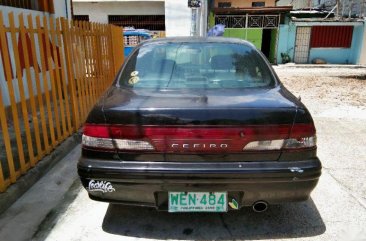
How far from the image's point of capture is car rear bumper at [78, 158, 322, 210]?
7.19ft

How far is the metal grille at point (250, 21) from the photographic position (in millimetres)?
18906

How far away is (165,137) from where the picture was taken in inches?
86.2

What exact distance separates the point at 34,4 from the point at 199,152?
580 cm

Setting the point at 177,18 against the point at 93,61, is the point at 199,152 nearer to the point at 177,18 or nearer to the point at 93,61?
the point at 93,61

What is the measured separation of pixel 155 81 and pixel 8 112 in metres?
3.56

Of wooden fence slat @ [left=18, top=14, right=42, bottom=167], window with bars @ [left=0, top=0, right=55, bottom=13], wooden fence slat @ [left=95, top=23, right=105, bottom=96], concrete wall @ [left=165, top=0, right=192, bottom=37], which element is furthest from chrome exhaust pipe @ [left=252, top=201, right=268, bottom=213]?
concrete wall @ [left=165, top=0, right=192, bottom=37]

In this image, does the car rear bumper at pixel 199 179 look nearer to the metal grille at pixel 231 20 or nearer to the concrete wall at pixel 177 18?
the concrete wall at pixel 177 18

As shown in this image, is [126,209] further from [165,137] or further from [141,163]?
[165,137]

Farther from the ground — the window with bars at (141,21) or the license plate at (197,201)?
the window with bars at (141,21)

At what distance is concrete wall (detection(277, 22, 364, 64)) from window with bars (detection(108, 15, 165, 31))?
7100 millimetres

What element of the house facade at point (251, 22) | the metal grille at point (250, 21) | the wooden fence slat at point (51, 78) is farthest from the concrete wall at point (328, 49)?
the wooden fence slat at point (51, 78)

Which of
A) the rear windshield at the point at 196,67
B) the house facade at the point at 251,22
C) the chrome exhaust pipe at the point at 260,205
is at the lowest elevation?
the chrome exhaust pipe at the point at 260,205

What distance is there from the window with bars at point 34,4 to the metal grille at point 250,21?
1356 cm

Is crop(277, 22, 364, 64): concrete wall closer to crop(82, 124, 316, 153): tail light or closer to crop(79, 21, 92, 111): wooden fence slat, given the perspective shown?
crop(79, 21, 92, 111): wooden fence slat
